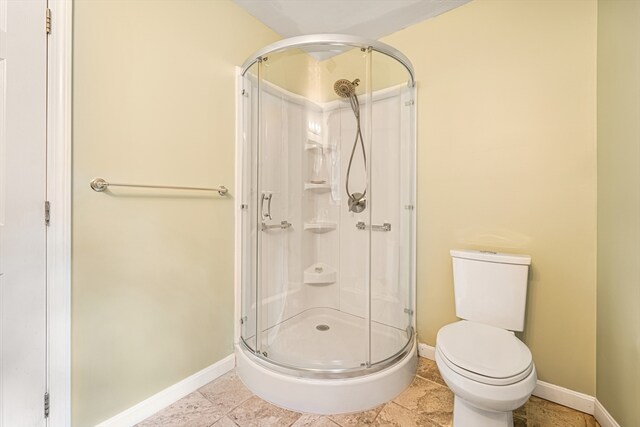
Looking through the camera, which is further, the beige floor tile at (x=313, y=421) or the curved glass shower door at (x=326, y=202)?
the curved glass shower door at (x=326, y=202)

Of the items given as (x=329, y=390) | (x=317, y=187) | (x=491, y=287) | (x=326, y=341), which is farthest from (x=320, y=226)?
(x=491, y=287)

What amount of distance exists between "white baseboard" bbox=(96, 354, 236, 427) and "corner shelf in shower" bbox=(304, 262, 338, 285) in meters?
0.75

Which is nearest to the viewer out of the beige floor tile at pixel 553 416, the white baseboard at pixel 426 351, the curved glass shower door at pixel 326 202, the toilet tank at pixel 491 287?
the beige floor tile at pixel 553 416

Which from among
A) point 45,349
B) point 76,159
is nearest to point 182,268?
point 45,349

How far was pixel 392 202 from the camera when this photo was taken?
1982 millimetres

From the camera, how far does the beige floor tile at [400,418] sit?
1.41 metres

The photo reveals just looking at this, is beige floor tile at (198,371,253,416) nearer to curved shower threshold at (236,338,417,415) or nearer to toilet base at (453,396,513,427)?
curved shower threshold at (236,338,417,415)

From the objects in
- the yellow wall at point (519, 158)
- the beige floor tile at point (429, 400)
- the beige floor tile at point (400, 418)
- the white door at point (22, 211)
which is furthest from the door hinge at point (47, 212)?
the yellow wall at point (519, 158)

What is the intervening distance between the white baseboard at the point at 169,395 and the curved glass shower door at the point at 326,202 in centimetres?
25

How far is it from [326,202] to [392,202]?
0.48 m

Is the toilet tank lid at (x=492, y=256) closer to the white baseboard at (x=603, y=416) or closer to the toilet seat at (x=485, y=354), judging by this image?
the toilet seat at (x=485, y=354)

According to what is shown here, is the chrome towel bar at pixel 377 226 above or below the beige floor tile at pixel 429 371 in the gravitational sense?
above

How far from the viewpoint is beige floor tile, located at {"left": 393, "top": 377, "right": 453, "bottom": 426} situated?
4.80 feet

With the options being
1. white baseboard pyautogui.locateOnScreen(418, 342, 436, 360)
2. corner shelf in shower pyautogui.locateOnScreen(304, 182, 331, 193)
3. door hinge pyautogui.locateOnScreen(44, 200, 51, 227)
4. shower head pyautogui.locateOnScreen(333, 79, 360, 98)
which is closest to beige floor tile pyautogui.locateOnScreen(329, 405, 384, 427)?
white baseboard pyautogui.locateOnScreen(418, 342, 436, 360)
